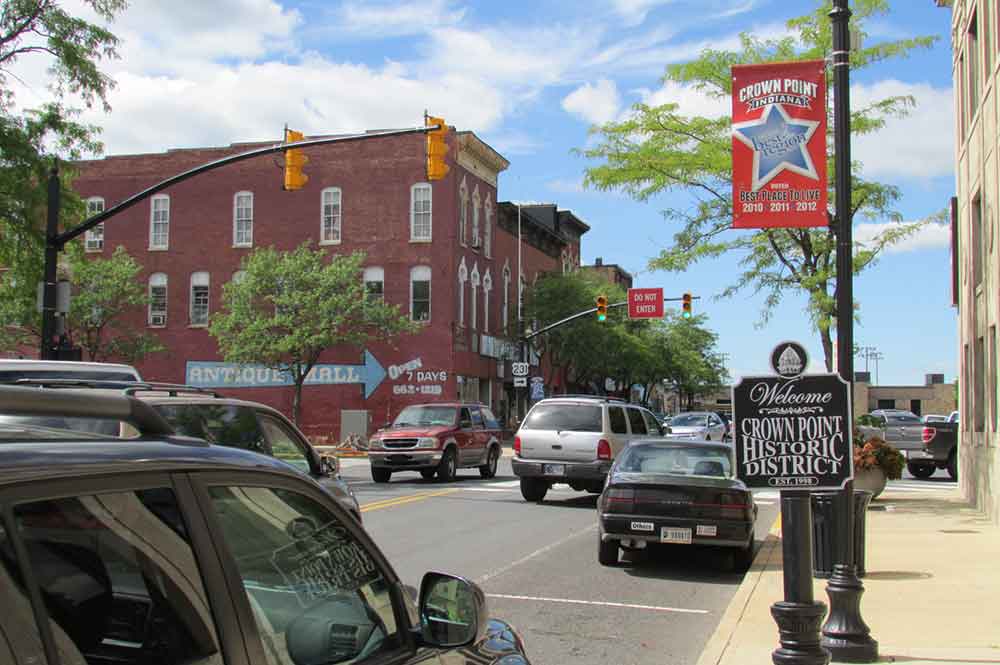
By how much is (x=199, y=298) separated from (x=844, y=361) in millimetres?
43658

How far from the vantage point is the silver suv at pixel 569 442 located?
19.0 meters

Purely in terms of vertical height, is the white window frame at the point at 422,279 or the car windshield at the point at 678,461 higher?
the white window frame at the point at 422,279

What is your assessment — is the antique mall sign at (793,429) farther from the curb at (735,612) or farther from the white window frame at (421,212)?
the white window frame at (421,212)

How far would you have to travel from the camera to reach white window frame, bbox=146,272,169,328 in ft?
161

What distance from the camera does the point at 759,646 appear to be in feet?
25.8

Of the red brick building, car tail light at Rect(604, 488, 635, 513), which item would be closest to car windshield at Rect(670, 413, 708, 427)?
the red brick building

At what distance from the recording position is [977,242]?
1919 centimetres

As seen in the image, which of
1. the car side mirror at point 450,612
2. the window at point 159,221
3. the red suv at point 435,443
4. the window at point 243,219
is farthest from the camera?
the window at point 159,221

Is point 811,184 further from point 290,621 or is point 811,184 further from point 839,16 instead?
point 290,621

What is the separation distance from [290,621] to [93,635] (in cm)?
61

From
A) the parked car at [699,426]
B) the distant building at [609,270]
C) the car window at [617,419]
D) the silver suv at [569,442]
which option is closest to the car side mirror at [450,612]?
the silver suv at [569,442]

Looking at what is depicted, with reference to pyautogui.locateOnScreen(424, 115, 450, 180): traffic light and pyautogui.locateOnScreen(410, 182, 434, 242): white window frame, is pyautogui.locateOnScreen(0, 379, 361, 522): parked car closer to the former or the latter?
pyautogui.locateOnScreen(424, 115, 450, 180): traffic light

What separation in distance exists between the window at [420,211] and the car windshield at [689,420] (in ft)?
44.1

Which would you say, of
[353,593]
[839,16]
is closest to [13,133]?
[839,16]
